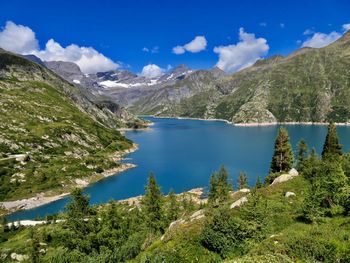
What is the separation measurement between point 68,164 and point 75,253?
138 m

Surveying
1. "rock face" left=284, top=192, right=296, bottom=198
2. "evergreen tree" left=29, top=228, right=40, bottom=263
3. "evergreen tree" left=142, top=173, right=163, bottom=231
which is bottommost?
"evergreen tree" left=29, top=228, right=40, bottom=263

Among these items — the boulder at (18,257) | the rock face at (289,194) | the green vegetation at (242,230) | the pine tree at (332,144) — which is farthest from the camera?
the pine tree at (332,144)

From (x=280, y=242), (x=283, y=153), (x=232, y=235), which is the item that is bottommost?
(x=283, y=153)

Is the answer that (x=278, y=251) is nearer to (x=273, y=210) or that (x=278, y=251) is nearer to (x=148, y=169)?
(x=273, y=210)

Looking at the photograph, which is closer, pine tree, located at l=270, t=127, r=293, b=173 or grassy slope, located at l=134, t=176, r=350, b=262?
grassy slope, located at l=134, t=176, r=350, b=262

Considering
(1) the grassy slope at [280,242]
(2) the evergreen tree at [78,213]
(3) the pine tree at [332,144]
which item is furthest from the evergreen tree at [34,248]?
(3) the pine tree at [332,144]

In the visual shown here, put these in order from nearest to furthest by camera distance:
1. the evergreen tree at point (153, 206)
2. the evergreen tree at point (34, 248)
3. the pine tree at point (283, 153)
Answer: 1. the evergreen tree at point (153, 206)
2. the evergreen tree at point (34, 248)
3. the pine tree at point (283, 153)

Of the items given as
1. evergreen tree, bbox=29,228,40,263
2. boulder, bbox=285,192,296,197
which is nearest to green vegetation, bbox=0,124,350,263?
boulder, bbox=285,192,296,197

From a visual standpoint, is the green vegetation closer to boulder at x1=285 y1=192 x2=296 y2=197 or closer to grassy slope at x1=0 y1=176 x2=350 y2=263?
grassy slope at x1=0 y1=176 x2=350 y2=263

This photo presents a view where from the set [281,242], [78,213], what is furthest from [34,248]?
[281,242]

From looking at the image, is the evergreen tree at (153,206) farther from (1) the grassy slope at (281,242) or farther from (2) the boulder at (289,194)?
(2) the boulder at (289,194)

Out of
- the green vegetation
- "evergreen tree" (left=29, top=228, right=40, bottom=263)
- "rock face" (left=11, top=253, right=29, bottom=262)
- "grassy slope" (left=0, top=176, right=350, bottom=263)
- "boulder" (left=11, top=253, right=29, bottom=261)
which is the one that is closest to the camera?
"grassy slope" (left=0, top=176, right=350, bottom=263)

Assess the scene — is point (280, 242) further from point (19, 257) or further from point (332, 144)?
point (332, 144)

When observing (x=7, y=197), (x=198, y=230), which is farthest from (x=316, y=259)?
(x=7, y=197)
